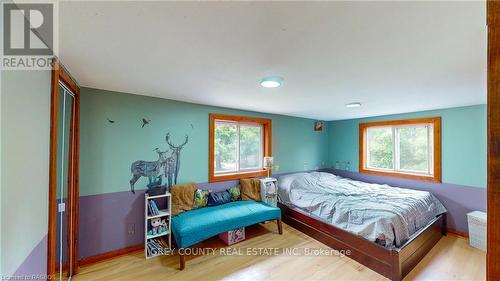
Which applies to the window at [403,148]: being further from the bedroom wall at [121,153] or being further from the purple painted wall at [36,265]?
the purple painted wall at [36,265]

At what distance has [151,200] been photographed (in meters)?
2.67

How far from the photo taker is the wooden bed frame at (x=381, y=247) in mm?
2148

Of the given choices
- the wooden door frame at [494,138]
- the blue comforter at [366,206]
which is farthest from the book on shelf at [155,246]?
the wooden door frame at [494,138]

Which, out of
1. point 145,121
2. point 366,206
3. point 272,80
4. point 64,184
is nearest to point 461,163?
point 366,206

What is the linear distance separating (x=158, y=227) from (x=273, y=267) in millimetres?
Result: 1577

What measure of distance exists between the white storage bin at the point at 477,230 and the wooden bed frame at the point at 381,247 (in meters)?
0.33

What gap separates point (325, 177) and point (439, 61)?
3.14 meters

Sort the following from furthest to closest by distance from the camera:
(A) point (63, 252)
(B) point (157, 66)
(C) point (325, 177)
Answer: (C) point (325, 177) → (A) point (63, 252) → (B) point (157, 66)

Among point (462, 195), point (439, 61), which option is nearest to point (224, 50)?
point (439, 61)

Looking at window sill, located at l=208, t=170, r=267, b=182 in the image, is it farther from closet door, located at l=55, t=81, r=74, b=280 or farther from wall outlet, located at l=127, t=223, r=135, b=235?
closet door, located at l=55, t=81, r=74, b=280

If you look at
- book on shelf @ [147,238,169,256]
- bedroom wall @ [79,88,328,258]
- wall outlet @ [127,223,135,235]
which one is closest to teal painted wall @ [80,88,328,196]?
bedroom wall @ [79,88,328,258]

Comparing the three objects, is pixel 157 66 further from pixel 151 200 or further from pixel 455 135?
pixel 455 135

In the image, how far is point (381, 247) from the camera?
2227 mm

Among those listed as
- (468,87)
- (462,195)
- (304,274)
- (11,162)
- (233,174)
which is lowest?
(304,274)
